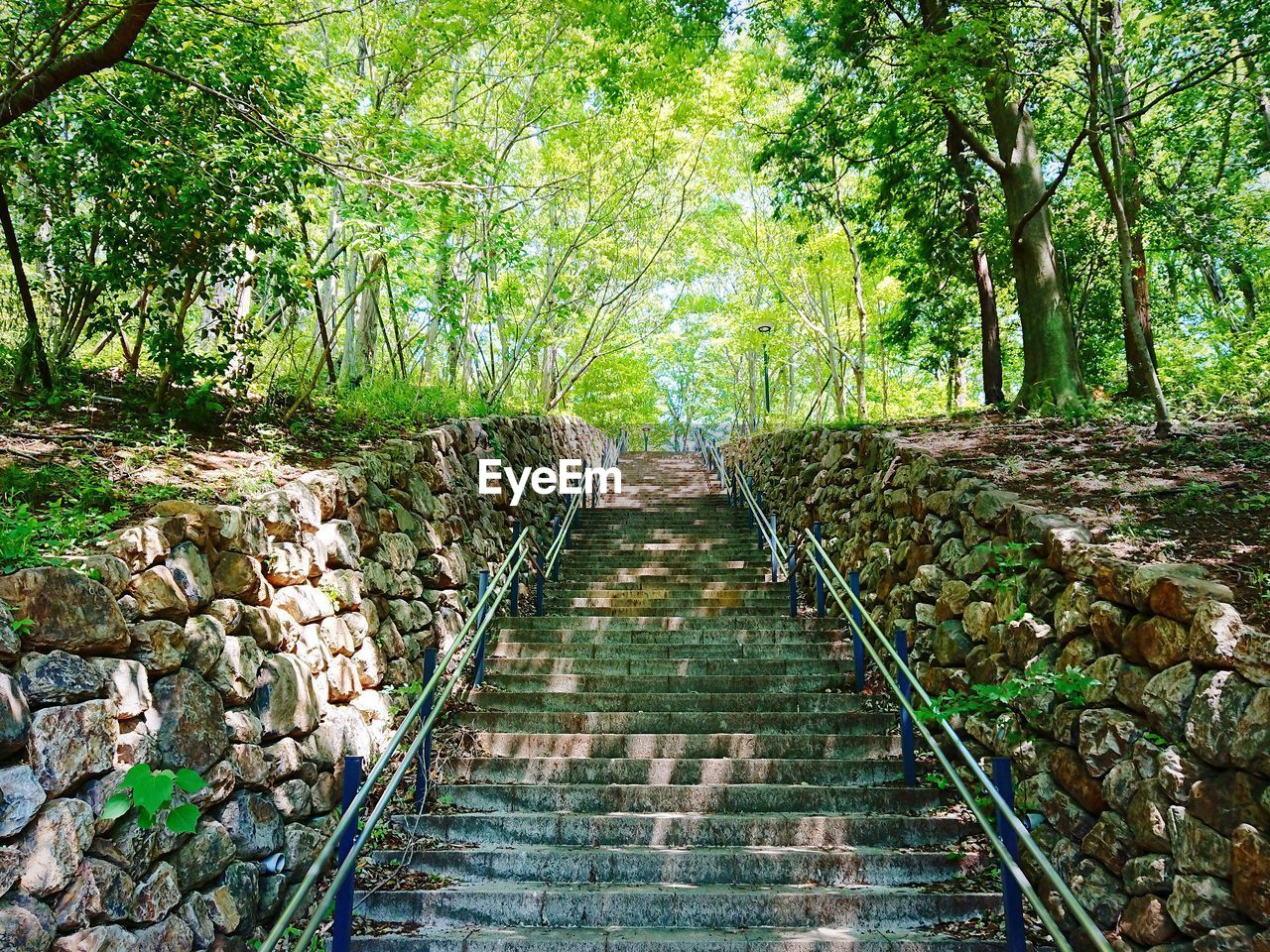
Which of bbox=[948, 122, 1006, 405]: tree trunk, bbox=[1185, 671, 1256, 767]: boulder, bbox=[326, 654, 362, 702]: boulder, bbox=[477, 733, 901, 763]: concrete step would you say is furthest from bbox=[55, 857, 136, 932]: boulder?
bbox=[948, 122, 1006, 405]: tree trunk

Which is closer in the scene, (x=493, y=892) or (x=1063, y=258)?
(x=493, y=892)

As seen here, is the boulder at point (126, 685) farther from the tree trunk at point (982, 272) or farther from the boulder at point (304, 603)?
the tree trunk at point (982, 272)

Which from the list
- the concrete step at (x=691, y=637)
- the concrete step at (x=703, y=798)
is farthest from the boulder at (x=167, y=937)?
the concrete step at (x=691, y=637)

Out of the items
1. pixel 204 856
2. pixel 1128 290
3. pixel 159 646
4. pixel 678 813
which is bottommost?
pixel 678 813

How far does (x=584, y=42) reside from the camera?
29.3ft

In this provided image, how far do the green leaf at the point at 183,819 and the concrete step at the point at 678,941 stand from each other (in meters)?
1.11

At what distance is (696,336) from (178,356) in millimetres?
19359

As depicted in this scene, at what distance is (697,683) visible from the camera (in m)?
5.35

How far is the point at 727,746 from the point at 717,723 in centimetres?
24

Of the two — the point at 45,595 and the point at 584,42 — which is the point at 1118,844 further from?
the point at 584,42

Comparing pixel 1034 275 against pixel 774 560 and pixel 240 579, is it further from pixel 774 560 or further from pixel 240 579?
pixel 240 579

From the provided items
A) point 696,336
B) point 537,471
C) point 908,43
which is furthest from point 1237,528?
point 696,336

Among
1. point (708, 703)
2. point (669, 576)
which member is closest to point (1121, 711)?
point (708, 703)

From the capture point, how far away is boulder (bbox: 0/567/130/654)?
2368 mm
